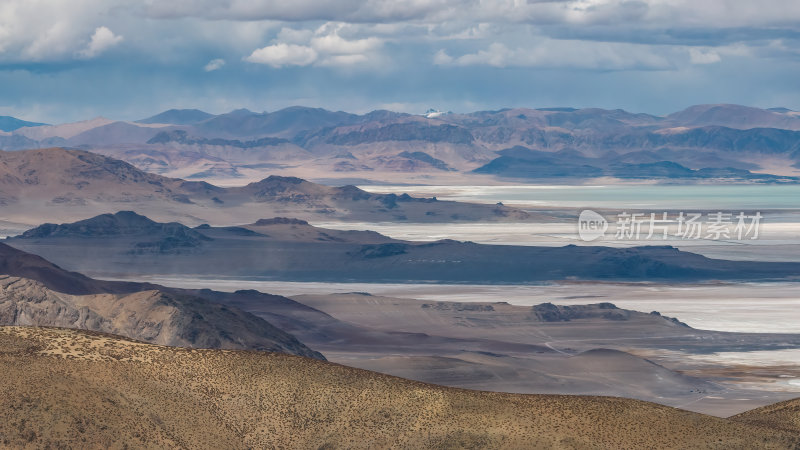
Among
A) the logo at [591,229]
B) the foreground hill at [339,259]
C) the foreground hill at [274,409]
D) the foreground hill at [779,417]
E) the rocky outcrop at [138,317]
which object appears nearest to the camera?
the foreground hill at [274,409]

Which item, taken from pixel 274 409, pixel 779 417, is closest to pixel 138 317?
pixel 274 409

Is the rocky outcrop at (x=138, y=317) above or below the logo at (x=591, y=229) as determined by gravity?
below

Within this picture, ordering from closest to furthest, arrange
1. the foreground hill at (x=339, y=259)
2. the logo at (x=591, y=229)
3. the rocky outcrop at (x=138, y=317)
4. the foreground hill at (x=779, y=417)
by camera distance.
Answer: the foreground hill at (x=779, y=417), the rocky outcrop at (x=138, y=317), the foreground hill at (x=339, y=259), the logo at (x=591, y=229)

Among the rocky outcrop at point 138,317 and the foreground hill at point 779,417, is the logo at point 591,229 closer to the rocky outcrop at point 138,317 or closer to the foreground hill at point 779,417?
the rocky outcrop at point 138,317

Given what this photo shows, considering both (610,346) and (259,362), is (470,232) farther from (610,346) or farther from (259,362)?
(259,362)

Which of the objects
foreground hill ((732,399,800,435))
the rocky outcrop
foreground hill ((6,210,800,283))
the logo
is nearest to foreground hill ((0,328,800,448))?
foreground hill ((732,399,800,435))

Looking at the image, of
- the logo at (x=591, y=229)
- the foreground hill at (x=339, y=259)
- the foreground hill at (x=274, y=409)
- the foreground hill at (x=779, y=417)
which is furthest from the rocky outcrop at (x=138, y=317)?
the logo at (x=591, y=229)

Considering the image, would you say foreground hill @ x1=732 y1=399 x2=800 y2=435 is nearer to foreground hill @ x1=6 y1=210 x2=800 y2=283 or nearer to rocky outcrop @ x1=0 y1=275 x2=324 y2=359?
rocky outcrop @ x1=0 y1=275 x2=324 y2=359
